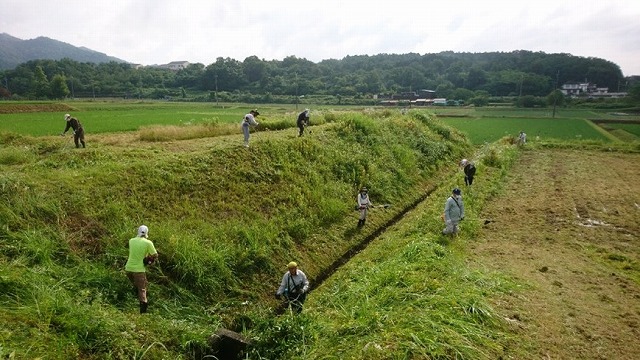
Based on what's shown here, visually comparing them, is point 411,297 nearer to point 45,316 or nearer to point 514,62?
point 45,316

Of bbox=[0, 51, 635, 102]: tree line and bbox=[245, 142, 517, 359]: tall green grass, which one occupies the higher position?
bbox=[0, 51, 635, 102]: tree line

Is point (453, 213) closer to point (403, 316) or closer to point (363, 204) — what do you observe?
point (363, 204)

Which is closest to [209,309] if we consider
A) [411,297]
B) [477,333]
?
[411,297]

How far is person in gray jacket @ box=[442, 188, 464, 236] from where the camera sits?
12.6 m

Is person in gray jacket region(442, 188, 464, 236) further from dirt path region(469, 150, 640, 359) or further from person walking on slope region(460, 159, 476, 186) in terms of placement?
person walking on slope region(460, 159, 476, 186)

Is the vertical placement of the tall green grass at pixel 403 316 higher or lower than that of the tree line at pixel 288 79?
lower

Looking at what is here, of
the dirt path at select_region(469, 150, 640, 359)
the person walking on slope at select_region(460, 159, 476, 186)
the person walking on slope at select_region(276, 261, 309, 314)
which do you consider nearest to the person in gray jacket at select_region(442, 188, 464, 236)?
the dirt path at select_region(469, 150, 640, 359)

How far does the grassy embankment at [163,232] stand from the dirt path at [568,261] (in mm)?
5282

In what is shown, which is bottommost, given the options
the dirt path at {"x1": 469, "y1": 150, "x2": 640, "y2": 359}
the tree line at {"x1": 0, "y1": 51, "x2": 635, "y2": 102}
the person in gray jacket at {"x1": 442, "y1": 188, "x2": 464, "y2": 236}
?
the dirt path at {"x1": 469, "y1": 150, "x2": 640, "y2": 359}

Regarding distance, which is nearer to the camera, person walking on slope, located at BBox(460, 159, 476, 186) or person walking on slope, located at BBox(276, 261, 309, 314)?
person walking on slope, located at BBox(276, 261, 309, 314)

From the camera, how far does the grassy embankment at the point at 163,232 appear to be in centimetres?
729

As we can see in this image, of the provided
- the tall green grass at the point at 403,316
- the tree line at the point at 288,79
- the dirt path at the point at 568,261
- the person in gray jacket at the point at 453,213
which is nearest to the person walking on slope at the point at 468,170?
the dirt path at the point at 568,261

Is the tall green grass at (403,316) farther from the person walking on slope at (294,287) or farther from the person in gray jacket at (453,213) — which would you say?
the person in gray jacket at (453,213)

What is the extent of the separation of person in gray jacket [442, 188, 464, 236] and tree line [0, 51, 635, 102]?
69.2m
